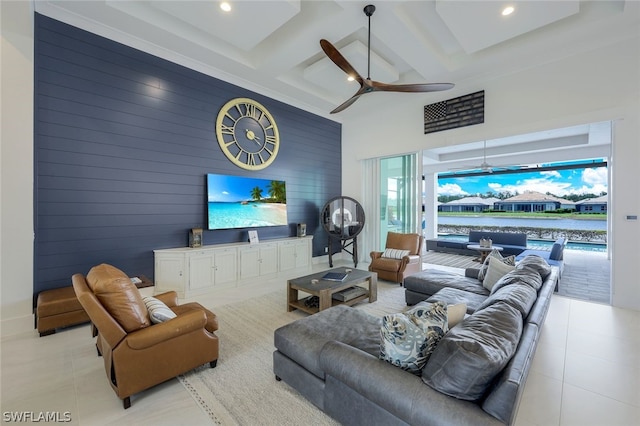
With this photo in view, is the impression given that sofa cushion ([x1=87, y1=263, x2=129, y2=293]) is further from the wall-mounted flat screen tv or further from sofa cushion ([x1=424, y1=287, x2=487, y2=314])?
sofa cushion ([x1=424, y1=287, x2=487, y2=314])

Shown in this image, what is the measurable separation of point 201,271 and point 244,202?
1.43m

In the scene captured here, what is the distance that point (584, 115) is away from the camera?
3.71m

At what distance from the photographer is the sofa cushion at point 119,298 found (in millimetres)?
1828

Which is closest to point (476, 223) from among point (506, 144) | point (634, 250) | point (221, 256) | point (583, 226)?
point (583, 226)

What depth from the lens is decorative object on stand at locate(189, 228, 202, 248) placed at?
165 inches

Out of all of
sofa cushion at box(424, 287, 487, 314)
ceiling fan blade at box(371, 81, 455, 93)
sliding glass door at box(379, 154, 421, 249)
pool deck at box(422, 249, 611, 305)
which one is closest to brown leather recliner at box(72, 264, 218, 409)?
sofa cushion at box(424, 287, 487, 314)

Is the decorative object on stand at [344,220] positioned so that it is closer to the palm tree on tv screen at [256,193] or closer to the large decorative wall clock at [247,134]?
the palm tree on tv screen at [256,193]

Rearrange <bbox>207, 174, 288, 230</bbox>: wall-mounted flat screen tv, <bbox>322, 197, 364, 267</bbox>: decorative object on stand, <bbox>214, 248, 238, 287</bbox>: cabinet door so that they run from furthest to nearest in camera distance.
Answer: <bbox>322, 197, 364, 267</bbox>: decorative object on stand, <bbox>207, 174, 288, 230</bbox>: wall-mounted flat screen tv, <bbox>214, 248, 238, 287</bbox>: cabinet door

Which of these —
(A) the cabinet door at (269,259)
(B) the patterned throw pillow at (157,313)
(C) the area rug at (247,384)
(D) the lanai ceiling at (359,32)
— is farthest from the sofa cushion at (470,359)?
(A) the cabinet door at (269,259)

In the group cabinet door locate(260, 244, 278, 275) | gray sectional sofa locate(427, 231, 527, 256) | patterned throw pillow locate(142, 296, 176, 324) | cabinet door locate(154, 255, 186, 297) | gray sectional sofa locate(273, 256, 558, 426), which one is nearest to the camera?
gray sectional sofa locate(273, 256, 558, 426)

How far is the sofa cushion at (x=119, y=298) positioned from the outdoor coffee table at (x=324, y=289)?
67.8 inches

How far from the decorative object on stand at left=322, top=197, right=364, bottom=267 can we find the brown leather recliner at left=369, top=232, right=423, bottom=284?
3.13 feet

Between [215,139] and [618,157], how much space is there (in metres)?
5.93

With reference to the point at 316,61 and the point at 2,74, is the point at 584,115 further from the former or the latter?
the point at 2,74
